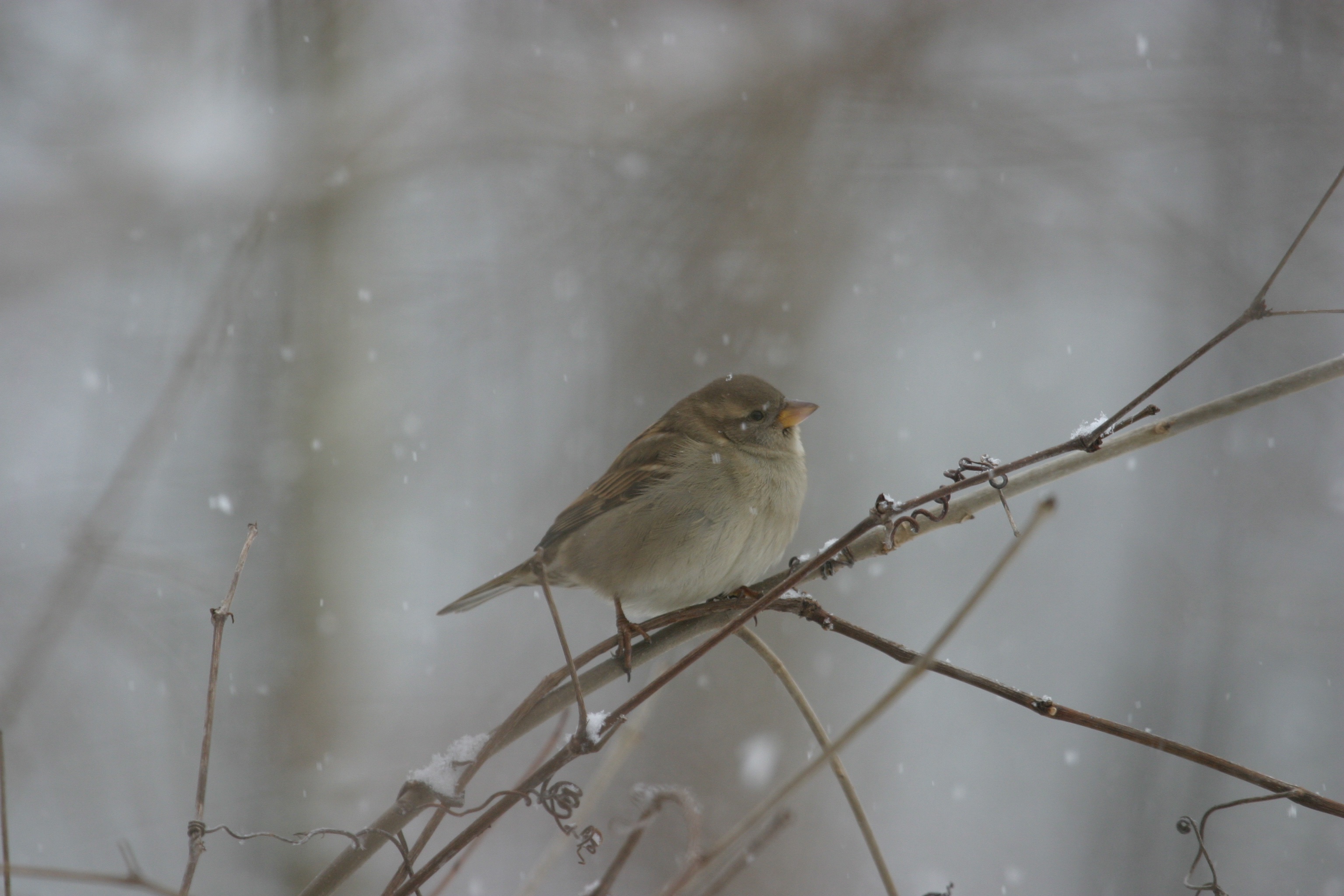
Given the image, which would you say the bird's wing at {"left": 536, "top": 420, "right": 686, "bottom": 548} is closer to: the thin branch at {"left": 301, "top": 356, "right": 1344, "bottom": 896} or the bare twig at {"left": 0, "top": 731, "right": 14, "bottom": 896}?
the thin branch at {"left": 301, "top": 356, "right": 1344, "bottom": 896}

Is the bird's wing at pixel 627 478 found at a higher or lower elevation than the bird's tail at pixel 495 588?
higher

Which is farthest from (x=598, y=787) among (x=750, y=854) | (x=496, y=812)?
(x=496, y=812)

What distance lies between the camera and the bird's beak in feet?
8.86

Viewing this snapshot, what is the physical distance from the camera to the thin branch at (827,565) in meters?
1.08

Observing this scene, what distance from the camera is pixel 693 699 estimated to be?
522 centimetres

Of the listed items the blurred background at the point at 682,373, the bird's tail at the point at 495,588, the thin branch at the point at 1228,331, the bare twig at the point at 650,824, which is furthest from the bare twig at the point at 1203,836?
the blurred background at the point at 682,373

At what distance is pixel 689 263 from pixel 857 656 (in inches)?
106

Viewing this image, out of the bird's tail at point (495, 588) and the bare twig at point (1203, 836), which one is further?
the bird's tail at point (495, 588)

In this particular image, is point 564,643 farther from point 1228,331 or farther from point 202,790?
point 1228,331

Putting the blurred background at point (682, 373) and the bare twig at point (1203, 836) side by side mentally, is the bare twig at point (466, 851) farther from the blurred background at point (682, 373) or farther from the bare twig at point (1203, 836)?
the blurred background at point (682, 373)

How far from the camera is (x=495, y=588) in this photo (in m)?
2.71

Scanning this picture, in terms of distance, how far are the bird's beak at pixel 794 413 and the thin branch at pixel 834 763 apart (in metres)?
1.36

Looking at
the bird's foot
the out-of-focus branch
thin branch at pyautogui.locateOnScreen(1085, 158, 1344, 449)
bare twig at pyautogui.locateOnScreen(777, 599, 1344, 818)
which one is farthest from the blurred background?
thin branch at pyautogui.locateOnScreen(1085, 158, 1344, 449)

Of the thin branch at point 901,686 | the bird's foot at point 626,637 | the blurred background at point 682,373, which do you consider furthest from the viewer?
the blurred background at point 682,373
